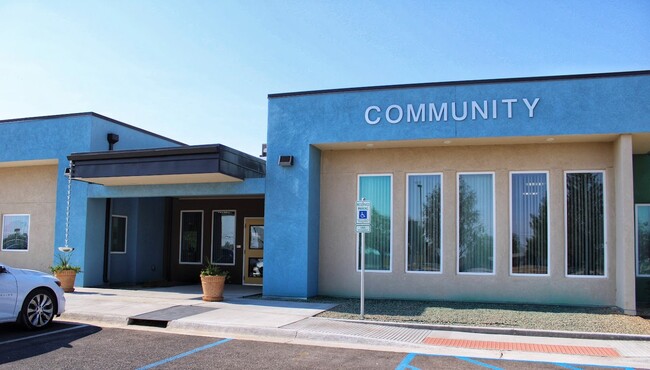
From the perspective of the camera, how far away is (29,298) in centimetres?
997

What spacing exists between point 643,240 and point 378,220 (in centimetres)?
701

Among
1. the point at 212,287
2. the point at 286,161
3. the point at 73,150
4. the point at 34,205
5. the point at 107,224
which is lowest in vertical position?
the point at 212,287

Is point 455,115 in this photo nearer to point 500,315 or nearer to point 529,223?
point 529,223

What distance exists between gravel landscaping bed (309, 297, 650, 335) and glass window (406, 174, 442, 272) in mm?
1117

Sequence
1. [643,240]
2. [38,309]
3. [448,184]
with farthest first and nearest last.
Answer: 1. [643,240]
2. [448,184]
3. [38,309]

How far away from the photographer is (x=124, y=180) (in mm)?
15367

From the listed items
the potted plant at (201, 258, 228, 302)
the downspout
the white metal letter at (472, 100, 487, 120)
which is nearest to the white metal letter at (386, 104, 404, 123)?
the white metal letter at (472, 100, 487, 120)

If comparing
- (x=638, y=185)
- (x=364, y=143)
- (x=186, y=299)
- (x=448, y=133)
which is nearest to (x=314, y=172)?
(x=364, y=143)

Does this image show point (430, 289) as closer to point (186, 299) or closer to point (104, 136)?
point (186, 299)

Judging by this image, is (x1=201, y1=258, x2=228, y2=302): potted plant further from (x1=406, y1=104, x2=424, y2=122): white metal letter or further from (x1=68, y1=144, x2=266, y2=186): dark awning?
(x1=406, y1=104, x2=424, y2=122): white metal letter

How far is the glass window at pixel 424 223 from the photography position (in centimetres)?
1427

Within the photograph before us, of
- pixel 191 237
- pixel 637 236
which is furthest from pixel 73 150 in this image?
pixel 637 236

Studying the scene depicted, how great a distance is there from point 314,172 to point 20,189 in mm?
10647

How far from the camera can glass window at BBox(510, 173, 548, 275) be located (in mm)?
13695
